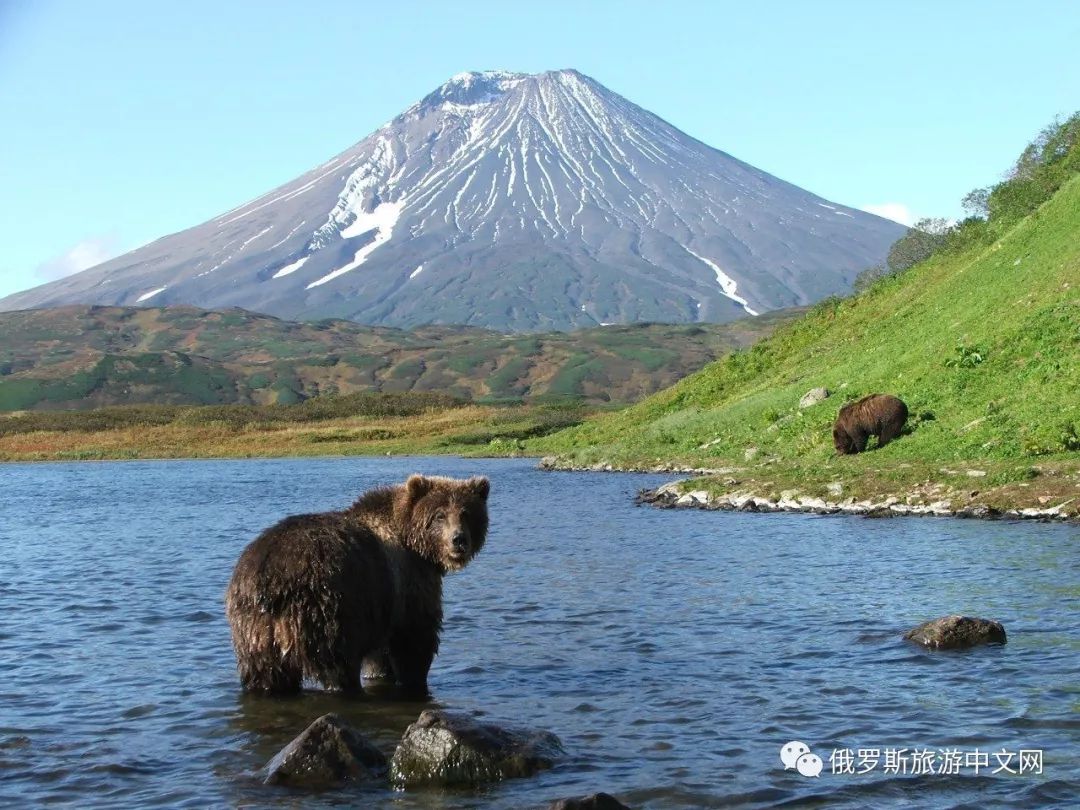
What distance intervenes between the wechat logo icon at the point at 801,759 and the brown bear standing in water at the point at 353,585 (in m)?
3.74

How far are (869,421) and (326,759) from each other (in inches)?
1108

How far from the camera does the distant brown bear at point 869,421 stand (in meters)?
35.7

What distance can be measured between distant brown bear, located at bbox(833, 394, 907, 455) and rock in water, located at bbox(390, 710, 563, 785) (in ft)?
88.3

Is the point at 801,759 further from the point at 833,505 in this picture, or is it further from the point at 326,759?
the point at 833,505

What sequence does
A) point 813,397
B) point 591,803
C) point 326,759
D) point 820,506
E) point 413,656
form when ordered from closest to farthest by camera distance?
1. point 591,803
2. point 326,759
3. point 413,656
4. point 820,506
5. point 813,397

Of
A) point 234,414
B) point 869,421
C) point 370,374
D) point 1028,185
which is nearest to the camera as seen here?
point 869,421

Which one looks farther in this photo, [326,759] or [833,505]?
[833,505]

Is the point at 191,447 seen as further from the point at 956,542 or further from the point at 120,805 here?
the point at 120,805

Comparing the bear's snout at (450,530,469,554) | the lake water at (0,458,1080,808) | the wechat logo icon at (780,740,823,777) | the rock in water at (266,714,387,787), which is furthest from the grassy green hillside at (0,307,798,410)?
the rock in water at (266,714,387,787)

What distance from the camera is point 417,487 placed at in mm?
12711

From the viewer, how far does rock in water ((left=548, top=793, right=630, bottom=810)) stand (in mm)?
8805

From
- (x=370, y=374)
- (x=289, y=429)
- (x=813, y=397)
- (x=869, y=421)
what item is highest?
(x=370, y=374)

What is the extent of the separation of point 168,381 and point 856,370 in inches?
4694

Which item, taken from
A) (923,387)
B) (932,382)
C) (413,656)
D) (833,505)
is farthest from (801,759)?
(932,382)
